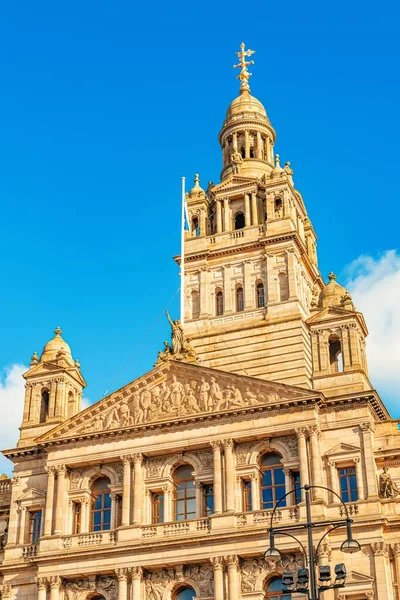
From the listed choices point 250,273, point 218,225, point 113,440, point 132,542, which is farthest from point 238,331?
point 132,542

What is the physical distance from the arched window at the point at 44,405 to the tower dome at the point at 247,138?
65.8 ft

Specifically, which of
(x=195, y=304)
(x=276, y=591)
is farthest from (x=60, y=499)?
(x=195, y=304)

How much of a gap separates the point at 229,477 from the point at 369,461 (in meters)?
6.37

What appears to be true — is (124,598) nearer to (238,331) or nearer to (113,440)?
(113,440)

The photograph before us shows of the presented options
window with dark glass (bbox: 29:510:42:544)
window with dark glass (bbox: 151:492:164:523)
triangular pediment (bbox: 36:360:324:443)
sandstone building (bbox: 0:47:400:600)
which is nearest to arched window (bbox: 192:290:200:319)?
sandstone building (bbox: 0:47:400:600)

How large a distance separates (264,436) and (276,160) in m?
24.0

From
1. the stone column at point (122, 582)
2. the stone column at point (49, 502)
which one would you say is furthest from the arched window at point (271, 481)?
the stone column at point (49, 502)

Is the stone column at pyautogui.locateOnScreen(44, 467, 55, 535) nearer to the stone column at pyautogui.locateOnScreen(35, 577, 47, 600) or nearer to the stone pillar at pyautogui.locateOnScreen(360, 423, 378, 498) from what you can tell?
the stone column at pyautogui.locateOnScreen(35, 577, 47, 600)

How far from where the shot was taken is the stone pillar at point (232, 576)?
42.8m

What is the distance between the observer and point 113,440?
1902 inches

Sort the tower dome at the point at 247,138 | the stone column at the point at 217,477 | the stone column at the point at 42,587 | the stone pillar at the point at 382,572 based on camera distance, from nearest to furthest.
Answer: the stone pillar at the point at 382,572, the stone column at the point at 217,477, the stone column at the point at 42,587, the tower dome at the point at 247,138

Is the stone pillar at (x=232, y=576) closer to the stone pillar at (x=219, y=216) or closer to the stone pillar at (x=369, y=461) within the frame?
the stone pillar at (x=369, y=461)

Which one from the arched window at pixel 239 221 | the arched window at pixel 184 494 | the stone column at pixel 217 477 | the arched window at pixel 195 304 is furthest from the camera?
the arched window at pixel 239 221

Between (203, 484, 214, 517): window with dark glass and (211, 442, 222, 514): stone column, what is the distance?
0.93 metres
